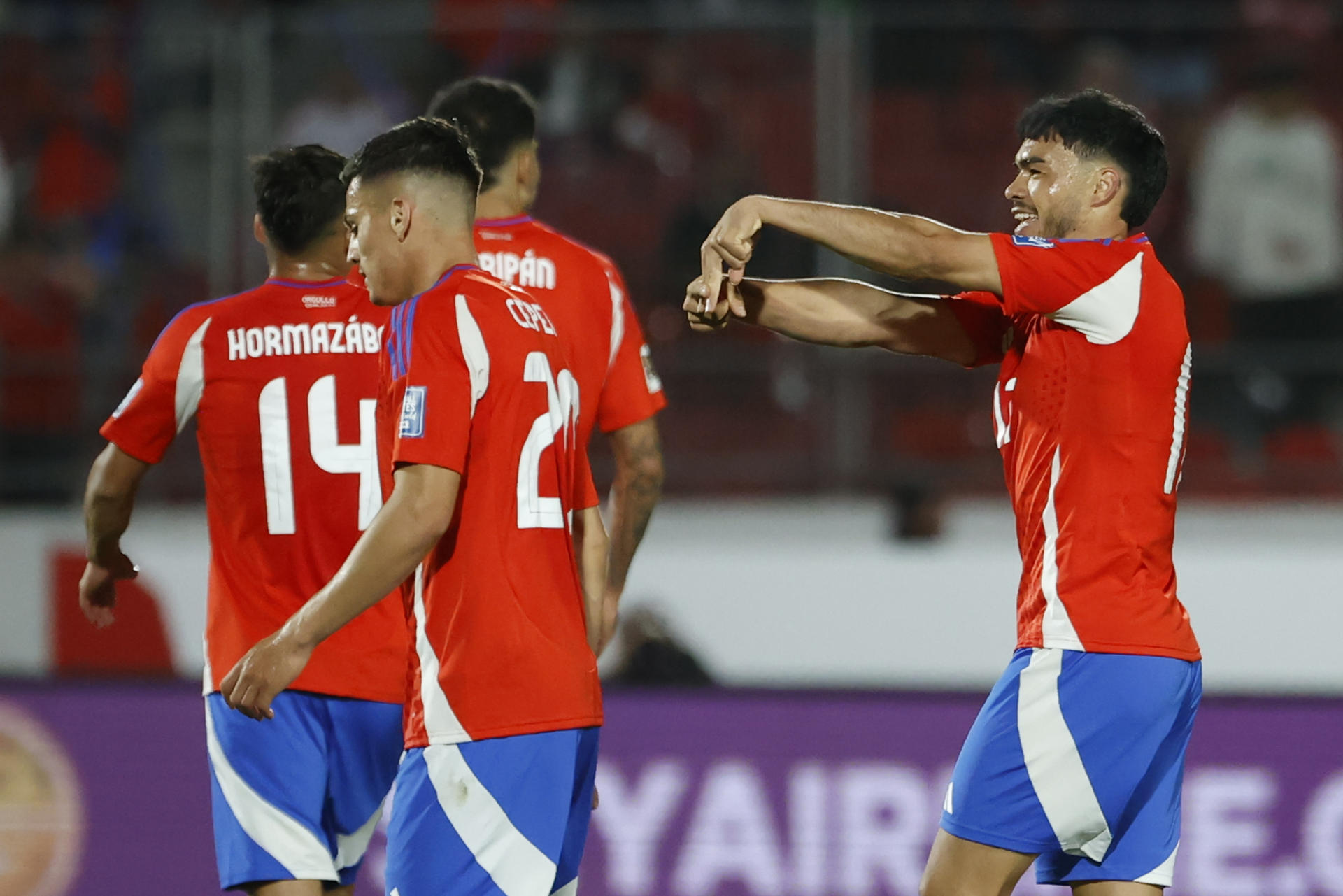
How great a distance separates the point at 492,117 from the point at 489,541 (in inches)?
67.7

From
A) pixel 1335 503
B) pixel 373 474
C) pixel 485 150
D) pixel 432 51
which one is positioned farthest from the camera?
pixel 432 51

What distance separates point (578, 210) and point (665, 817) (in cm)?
352

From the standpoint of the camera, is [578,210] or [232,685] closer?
[232,685]

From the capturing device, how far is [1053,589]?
3619 millimetres

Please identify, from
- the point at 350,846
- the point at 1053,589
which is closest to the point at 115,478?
the point at 350,846

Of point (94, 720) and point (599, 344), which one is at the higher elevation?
point (599, 344)

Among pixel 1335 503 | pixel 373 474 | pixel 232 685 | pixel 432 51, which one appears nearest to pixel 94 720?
pixel 373 474

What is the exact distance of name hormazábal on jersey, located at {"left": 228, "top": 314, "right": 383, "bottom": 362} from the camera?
4184mm

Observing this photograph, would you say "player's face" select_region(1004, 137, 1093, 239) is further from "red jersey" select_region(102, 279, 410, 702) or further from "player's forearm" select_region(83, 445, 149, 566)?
"player's forearm" select_region(83, 445, 149, 566)

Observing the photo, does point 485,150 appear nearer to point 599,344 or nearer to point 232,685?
point 599,344

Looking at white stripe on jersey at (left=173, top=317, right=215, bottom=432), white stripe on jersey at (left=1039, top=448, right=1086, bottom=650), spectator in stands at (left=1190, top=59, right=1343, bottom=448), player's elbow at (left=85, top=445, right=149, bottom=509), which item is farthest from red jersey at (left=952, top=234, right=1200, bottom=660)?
spectator in stands at (left=1190, top=59, right=1343, bottom=448)

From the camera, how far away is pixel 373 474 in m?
4.19

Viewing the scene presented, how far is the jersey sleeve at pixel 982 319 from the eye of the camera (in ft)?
13.0

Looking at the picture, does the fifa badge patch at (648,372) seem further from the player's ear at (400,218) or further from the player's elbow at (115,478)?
the player's ear at (400,218)
